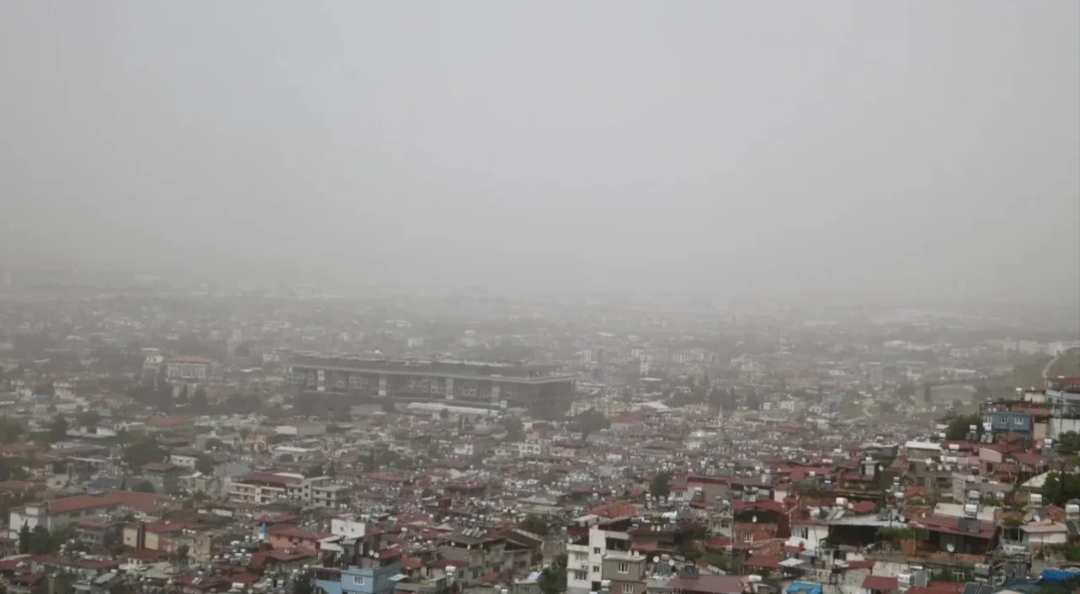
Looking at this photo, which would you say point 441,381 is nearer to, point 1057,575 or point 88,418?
point 88,418

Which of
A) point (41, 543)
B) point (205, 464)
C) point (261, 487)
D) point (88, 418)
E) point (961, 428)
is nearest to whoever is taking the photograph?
point (41, 543)

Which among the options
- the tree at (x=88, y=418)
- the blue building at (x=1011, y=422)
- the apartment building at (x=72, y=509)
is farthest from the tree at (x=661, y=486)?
the tree at (x=88, y=418)

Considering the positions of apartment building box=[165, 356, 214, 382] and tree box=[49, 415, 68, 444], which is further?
apartment building box=[165, 356, 214, 382]

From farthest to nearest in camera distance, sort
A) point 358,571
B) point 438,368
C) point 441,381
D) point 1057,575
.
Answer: point 438,368 → point 441,381 → point 358,571 → point 1057,575

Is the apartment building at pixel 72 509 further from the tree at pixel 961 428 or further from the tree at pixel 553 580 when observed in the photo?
the tree at pixel 961 428

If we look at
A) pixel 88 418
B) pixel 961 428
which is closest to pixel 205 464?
pixel 88 418

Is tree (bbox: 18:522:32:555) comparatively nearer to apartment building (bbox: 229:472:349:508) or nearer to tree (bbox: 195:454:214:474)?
apartment building (bbox: 229:472:349:508)

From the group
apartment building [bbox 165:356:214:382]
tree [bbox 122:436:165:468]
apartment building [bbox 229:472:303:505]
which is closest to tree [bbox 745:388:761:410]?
apartment building [bbox 165:356:214:382]
